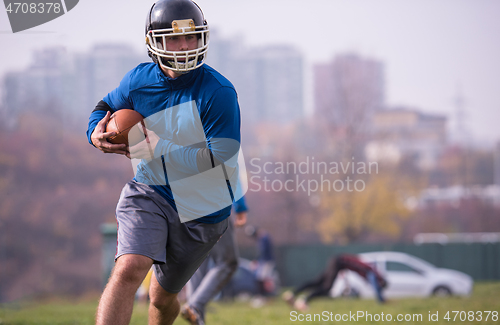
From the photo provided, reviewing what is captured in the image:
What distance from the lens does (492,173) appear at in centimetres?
3341

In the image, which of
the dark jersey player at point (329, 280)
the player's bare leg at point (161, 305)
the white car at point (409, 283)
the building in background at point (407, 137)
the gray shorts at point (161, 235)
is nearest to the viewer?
the gray shorts at point (161, 235)

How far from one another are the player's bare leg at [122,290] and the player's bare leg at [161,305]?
1.48 ft

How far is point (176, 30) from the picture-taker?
2.84m

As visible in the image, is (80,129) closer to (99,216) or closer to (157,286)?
(99,216)

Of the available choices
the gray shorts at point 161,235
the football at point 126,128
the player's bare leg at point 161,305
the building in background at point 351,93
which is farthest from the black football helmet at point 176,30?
the building in background at point 351,93

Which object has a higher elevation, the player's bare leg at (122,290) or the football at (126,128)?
the football at (126,128)

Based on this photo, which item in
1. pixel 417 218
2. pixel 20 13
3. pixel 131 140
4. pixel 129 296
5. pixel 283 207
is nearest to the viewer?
pixel 129 296

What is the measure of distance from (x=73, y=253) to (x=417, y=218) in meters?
19.9

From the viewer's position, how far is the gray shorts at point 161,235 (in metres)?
2.77

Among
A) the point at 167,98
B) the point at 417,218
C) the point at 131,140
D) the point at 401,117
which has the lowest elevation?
the point at 417,218

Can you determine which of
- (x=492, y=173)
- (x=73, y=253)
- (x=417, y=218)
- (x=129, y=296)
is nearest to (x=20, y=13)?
(x=129, y=296)

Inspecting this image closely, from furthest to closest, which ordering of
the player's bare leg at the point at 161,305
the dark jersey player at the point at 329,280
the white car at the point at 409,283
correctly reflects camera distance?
the white car at the point at 409,283 → the dark jersey player at the point at 329,280 → the player's bare leg at the point at 161,305

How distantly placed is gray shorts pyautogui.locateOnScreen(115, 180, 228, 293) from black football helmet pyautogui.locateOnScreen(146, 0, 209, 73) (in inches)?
30.5

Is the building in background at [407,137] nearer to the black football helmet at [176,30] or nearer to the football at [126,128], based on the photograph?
the black football helmet at [176,30]
